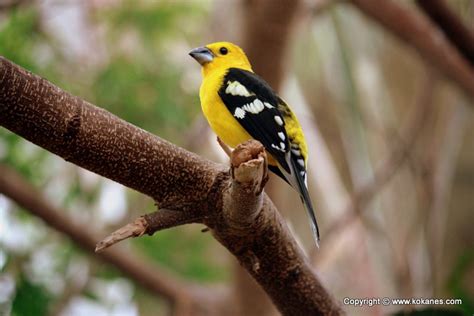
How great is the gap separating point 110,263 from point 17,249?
1.47 feet

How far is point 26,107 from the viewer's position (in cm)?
107

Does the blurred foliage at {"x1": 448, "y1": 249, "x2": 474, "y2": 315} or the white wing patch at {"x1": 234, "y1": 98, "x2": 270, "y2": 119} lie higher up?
the white wing patch at {"x1": 234, "y1": 98, "x2": 270, "y2": 119}

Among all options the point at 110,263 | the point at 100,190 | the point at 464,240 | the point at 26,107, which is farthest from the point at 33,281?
the point at 464,240

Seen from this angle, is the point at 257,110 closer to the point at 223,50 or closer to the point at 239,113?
the point at 239,113

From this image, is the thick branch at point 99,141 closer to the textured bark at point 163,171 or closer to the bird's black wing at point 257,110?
the textured bark at point 163,171

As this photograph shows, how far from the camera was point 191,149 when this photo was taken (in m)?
3.91

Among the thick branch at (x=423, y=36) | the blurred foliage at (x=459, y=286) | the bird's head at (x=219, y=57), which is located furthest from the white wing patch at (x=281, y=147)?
the thick branch at (x=423, y=36)

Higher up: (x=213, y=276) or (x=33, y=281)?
(x=33, y=281)

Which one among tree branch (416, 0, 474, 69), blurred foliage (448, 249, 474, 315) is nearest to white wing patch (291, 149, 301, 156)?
blurred foliage (448, 249, 474, 315)

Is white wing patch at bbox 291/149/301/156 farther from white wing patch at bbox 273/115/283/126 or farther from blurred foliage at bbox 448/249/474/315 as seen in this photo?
blurred foliage at bbox 448/249/474/315

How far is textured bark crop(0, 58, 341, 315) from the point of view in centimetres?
108

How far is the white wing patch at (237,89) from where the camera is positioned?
4.99 ft

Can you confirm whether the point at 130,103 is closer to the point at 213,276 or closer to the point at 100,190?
the point at 100,190

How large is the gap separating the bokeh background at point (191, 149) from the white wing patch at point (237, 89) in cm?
87
